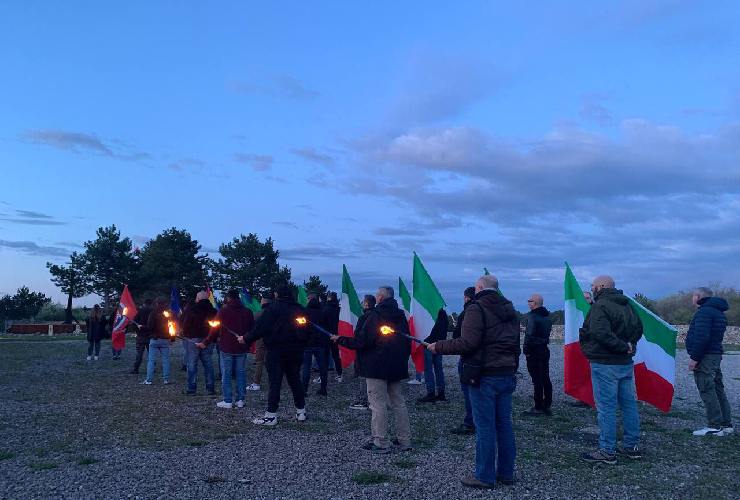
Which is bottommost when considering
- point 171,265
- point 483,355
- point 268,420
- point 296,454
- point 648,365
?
point 296,454

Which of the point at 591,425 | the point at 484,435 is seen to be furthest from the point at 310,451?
the point at 591,425

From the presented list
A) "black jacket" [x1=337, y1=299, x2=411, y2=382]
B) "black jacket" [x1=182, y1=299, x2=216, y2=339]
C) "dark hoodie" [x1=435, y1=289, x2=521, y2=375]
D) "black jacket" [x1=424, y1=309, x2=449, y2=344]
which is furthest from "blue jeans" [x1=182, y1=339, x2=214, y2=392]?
"dark hoodie" [x1=435, y1=289, x2=521, y2=375]

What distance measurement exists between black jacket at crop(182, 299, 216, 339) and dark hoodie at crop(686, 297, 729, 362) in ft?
27.4

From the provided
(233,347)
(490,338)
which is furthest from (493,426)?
(233,347)

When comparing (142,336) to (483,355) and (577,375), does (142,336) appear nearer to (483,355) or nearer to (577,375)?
(577,375)

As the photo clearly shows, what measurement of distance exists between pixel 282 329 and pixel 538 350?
163 inches

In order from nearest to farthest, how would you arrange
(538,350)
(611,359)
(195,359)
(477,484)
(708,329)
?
(477,484), (611,359), (708,329), (538,350), (195,359)

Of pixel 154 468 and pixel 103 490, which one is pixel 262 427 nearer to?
pixel 154 468

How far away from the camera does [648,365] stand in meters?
8.73

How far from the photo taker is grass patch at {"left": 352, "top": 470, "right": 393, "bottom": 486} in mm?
6176

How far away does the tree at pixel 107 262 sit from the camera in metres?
62.9

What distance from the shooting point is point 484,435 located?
19.9 feet

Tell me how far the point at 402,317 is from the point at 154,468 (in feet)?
11.0

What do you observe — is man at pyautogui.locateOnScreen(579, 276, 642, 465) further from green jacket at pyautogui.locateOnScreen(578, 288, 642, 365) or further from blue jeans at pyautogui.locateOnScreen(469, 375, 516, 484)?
blue jeans at pyautogui.locateOnScreen(469, 375, 516, 484)
